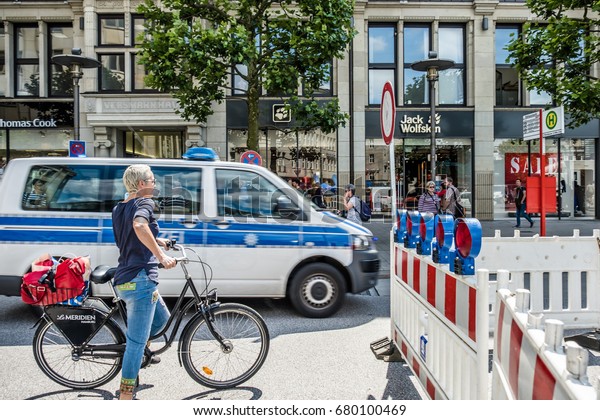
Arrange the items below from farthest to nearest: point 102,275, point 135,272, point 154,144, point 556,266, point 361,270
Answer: point 154,144
point 361,270
point 556,266
point 102,275
point 135,272

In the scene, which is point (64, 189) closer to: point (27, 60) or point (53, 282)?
point (53, 282)

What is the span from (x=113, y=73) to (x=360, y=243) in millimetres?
16215

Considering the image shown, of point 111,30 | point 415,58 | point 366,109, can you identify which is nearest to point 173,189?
point 366,109

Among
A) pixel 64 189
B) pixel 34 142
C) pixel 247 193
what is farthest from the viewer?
pixel 34 142

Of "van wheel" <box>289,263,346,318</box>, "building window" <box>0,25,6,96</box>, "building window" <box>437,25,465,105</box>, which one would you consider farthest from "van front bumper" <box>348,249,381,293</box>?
"building window" <box>0,25,6,96</box>

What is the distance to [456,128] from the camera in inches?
787

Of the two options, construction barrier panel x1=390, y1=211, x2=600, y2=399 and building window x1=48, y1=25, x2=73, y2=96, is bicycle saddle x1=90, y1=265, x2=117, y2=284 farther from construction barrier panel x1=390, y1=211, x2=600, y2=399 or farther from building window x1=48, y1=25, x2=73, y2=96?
building window x1=48, y1=25, x2=73, y2=96

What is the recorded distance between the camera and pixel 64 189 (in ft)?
20.1

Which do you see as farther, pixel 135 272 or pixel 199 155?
pixel 199 155

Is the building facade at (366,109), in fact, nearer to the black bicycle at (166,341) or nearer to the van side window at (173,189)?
the van side window at (173,189)

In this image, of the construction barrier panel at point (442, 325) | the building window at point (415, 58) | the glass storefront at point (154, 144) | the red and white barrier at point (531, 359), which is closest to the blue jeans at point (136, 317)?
the construction barrier panel at point (442, 325)

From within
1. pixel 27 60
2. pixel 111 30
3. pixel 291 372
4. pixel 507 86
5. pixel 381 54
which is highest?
pixel 111 30
